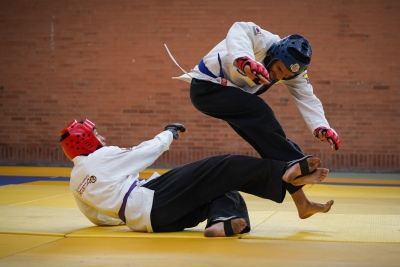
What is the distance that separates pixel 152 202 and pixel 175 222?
0.24 metres

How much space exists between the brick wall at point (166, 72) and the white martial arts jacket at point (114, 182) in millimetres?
7475

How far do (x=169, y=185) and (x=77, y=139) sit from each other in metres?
0.73

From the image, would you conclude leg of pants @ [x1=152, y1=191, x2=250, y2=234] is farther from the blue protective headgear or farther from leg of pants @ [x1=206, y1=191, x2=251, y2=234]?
the blue protective headgear

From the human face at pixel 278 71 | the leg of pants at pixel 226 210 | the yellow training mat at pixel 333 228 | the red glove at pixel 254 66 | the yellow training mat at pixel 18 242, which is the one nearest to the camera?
the yellow training mat at pixel 18 242

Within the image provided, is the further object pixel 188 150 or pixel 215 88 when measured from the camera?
pixel 188 150

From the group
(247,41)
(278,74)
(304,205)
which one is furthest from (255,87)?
(304,205)

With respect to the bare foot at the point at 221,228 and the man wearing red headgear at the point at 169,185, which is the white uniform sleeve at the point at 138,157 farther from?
the bare foot at the point at 221,228

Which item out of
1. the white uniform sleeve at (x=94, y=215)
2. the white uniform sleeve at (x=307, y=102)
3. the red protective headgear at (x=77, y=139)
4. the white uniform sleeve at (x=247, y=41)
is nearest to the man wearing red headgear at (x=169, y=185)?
the red protective headgear at (x=77, y=139)

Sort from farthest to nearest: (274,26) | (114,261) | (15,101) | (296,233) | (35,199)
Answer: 1. (15,101)
2. (274,26)
3. (35,199)
4. (296,233)
5. (114,261)

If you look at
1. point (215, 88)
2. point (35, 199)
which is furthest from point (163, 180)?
point (35, 199)

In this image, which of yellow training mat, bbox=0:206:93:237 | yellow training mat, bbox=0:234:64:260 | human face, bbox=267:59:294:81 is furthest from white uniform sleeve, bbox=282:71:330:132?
yellow training mat, bbox=0:234:64:260

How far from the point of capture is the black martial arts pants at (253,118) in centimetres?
433

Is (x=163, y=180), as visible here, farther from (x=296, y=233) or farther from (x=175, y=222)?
(x=296, y=233)

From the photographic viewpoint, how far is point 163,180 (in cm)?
442
